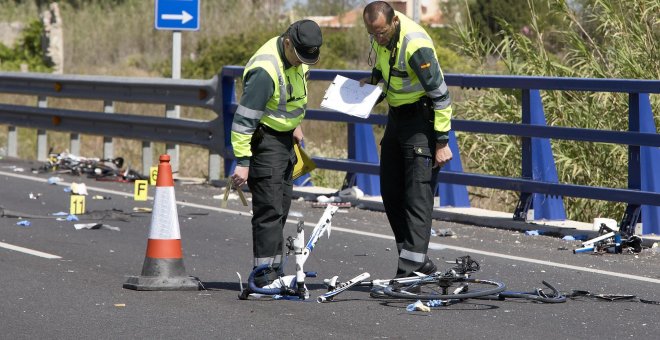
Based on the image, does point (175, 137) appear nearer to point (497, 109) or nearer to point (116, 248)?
point (497, 109)

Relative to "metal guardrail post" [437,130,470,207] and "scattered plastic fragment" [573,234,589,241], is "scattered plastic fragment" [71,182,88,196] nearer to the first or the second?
"metal guardrail post" [437,130,470,207]

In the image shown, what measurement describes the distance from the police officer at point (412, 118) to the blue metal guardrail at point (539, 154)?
2805 millimetres

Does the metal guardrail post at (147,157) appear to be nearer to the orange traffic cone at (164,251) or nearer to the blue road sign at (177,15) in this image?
the blue road sign at (177,15)

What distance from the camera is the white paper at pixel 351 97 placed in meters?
8.31

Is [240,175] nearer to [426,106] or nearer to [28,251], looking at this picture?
[426,106]

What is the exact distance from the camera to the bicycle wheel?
7.66 meters

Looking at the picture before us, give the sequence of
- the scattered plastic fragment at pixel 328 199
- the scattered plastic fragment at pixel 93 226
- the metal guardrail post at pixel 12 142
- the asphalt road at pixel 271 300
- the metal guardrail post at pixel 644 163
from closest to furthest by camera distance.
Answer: the asphalt road at pixel 271 300 → the metal guardrail post at pixel 644 163 → the scattered plastic fragment at pixel 93 226 → the scattered plastic fragment at pixel 328 199 → the metal guardrail post at pixel 12 142

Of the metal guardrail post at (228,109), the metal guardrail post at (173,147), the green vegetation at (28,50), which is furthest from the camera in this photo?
the green vegetation at (28,50)

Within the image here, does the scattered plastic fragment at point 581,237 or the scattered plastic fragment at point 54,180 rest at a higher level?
the scattered plastic fragment at point 54,180

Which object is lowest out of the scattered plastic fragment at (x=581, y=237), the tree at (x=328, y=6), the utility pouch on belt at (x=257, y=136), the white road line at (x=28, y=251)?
the white road line at (x=28, y=251)

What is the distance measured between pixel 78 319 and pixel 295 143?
177 centimetres

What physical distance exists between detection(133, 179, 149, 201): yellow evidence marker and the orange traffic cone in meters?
4.98

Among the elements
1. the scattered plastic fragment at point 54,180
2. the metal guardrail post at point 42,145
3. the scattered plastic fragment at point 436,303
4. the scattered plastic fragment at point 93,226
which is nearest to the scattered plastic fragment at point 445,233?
the scattered plastic fragment at point 93,226

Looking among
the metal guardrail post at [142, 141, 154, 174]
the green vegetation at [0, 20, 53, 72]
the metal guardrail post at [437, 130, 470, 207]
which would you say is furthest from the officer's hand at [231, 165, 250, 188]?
the green vegetation at [0, 20, 53, 72]
